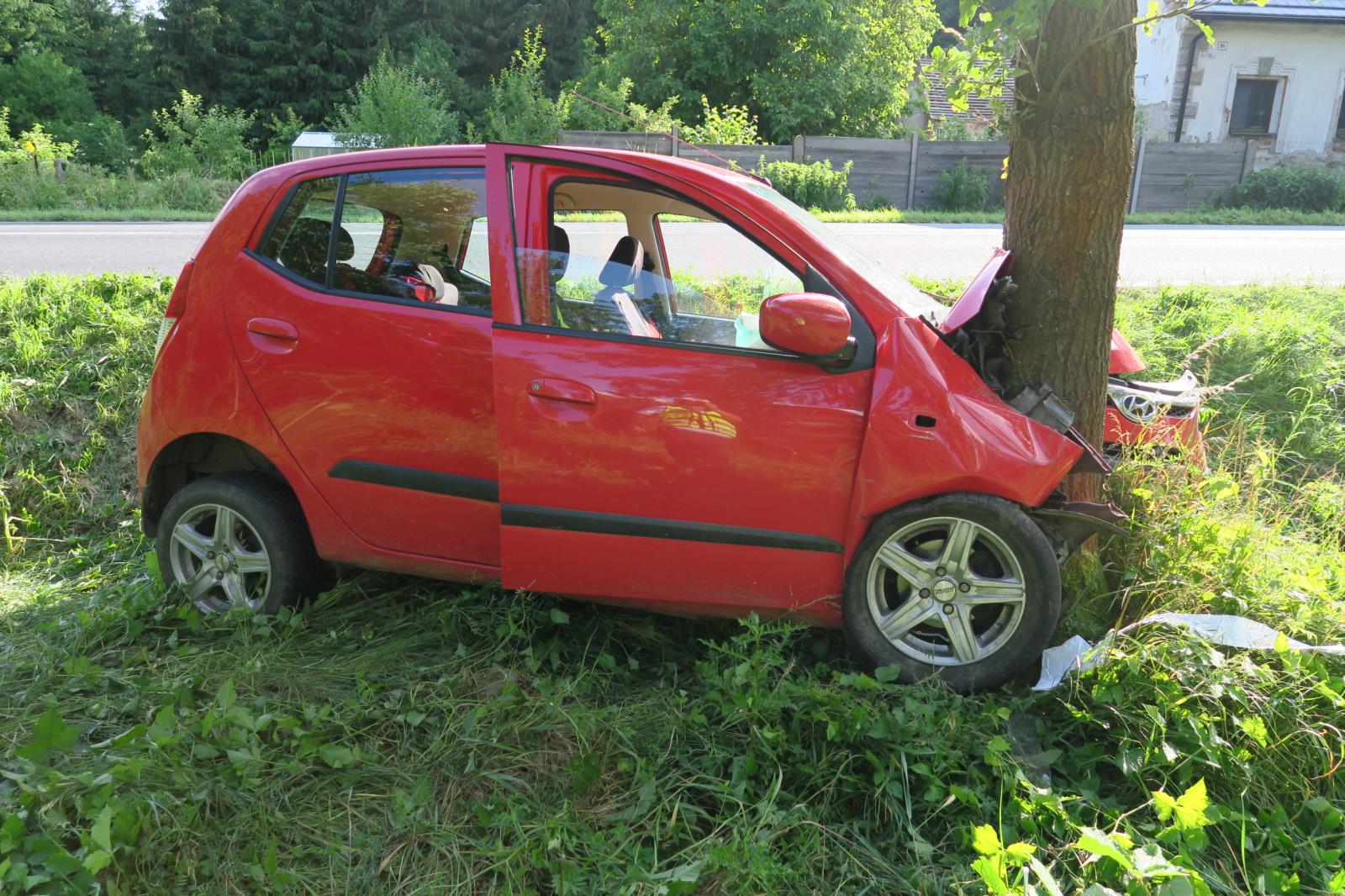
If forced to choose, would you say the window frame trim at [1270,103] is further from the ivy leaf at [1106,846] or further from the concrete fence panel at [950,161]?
the ivy leaf at [1106,846]

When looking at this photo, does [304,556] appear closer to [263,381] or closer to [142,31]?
[263,381]

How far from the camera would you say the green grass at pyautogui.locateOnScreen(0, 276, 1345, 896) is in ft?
7.94

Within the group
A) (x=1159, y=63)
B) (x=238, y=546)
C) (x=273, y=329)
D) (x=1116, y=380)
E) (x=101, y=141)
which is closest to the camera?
(x=273, y=329)

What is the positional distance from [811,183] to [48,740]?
57.5 ft

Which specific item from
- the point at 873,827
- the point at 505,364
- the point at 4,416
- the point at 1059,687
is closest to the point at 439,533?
the point at 505,364

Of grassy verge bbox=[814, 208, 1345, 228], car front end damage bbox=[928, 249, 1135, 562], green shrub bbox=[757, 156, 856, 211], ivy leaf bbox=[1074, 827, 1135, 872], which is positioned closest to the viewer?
ivy leaf bbox=[1074, 827, 1135, 872]

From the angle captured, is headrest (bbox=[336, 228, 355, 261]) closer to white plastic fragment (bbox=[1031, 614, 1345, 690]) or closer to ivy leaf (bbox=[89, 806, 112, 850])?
ivy leaf (bbox=[89, 806, 112, 850])

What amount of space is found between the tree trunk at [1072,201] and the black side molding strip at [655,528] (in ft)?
4.02

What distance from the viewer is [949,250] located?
38.5ft

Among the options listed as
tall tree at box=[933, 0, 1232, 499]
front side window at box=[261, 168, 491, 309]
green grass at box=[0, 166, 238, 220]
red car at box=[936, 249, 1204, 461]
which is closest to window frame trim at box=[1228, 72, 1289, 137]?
green grass at box=[0, 166, 238, 220]

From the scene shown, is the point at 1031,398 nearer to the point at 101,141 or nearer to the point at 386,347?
the point at 386,347

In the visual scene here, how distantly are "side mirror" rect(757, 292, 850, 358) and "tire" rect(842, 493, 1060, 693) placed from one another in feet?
1.92

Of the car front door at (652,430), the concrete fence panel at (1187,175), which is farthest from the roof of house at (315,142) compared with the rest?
the car front door at (652,430)

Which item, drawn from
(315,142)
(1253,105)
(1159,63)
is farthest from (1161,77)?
(315,142)
